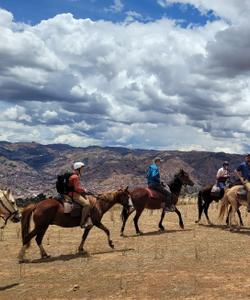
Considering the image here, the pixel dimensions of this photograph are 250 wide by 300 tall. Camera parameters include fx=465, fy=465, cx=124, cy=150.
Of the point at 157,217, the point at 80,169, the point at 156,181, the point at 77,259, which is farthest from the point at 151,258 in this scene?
the point at 157,217

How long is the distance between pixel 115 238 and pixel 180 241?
3038 millimetres

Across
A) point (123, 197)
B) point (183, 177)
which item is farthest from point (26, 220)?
point (183, 177)

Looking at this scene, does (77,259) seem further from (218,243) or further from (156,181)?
(156,181)

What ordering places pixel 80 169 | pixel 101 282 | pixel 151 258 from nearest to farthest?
1. pixel 101 282
2. pixel 151 258
3. pixel 80 169

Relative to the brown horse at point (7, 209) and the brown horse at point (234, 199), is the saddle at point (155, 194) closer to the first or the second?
the brown horse at point (234, 199)

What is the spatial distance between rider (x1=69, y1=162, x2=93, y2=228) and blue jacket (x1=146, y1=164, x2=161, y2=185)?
4.62 metres

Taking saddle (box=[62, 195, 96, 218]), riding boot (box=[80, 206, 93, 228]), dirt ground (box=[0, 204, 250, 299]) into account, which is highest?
saddle (box=[62, 195, 96, 218])

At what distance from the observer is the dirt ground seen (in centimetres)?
1153

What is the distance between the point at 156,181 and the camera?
21.0 metres

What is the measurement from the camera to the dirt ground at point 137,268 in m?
11.5

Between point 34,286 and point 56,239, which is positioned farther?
point 56,239

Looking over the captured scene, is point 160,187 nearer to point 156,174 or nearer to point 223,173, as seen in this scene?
point 156,174

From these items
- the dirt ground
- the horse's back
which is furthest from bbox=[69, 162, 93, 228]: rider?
the horse's back

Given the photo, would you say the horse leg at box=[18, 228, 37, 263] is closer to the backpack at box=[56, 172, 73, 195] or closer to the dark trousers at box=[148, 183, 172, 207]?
the backpack at box=[56, 172, 73, 195]
